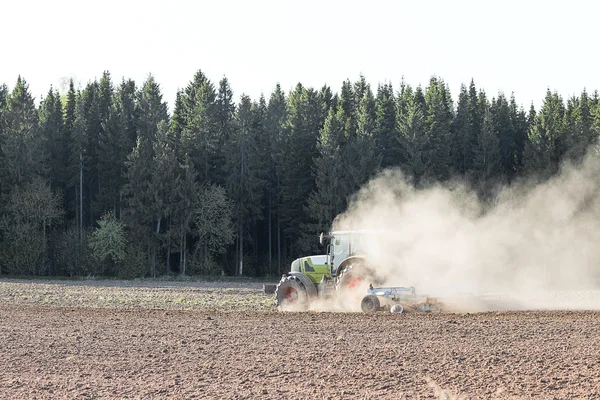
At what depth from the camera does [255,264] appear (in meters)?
76.2

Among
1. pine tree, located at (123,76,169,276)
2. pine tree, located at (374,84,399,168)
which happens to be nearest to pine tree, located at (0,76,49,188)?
pine tree, located at (123,76,169,276)

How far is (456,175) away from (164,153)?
27.6 m

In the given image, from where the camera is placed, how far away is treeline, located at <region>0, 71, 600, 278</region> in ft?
219

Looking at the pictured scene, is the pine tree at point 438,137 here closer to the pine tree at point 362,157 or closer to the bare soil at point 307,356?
the pine tree at point 362,157

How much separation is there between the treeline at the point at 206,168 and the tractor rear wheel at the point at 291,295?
3813 centimetres

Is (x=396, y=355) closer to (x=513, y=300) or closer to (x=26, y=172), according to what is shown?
(x=513, y=300)

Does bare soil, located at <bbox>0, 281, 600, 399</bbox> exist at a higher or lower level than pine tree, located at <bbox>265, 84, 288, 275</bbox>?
lower

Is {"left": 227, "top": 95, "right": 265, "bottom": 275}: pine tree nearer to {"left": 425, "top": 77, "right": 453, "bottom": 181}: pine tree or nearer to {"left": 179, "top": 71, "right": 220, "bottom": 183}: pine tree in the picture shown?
{"left": 179, "top": 71, "right": 220, "bottom": 183}: pine tree

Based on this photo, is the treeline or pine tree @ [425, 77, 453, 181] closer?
the treeline

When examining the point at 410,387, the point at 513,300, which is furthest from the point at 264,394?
the point at 513,300

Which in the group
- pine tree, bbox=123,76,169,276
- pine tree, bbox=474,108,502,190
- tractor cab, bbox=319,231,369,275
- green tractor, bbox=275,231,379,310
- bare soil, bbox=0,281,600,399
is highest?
pine tree, bbox=474,108,502,190

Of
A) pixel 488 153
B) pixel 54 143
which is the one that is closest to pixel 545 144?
pixel 488 153

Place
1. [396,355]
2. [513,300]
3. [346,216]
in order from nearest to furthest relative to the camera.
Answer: [396,355] < [513,300] < [346,216]

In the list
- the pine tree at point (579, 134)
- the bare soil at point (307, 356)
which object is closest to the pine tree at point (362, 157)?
the pine tree at point (579, 134)
